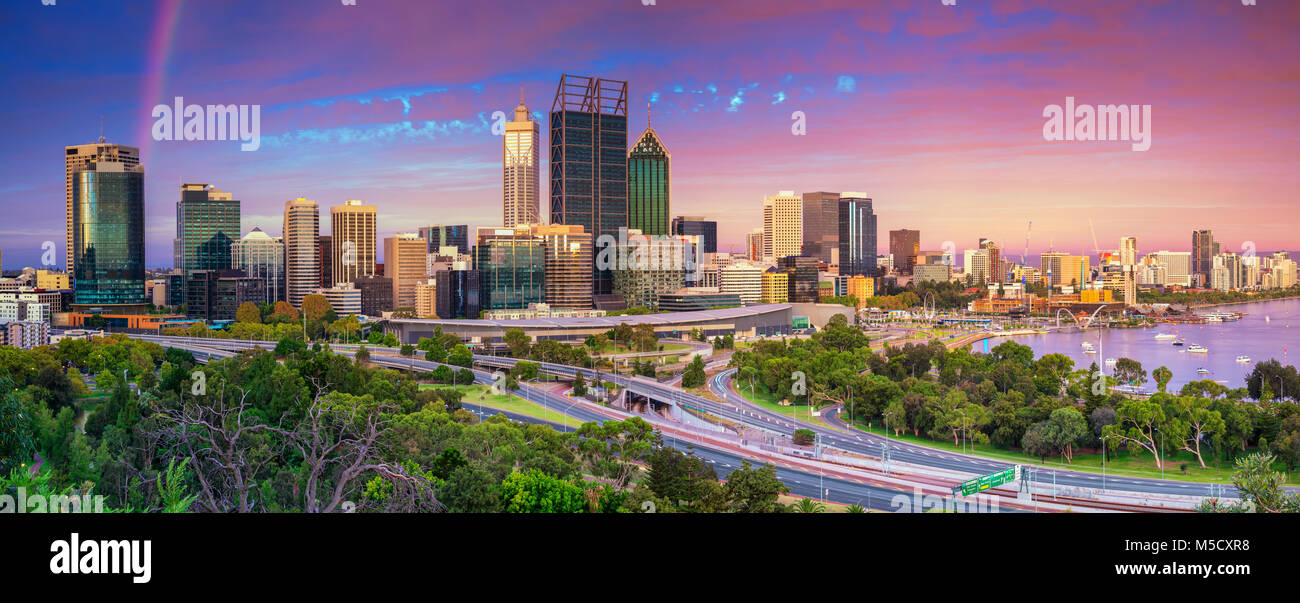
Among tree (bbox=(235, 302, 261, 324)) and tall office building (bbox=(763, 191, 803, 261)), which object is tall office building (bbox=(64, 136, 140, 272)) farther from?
tall office building (bbox=(763, 191, 803, 261))

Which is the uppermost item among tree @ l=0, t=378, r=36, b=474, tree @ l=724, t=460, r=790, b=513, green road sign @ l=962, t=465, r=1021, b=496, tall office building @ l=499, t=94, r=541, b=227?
tall office building @ l=499, t=94, r=541, b=227

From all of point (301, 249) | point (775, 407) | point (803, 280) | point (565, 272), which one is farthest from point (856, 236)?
point (775, 407)

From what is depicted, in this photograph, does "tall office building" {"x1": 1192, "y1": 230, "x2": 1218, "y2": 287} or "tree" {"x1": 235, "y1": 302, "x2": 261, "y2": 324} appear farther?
"tree" {"x1": 235, "y1": 302, "x2": 261, "y2": 324}

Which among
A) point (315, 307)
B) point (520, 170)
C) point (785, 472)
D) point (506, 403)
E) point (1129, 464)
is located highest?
point (520, 170)

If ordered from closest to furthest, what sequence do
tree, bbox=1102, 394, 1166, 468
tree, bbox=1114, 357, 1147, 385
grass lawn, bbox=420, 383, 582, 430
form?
tree, bbox=1102, 394, 1166, 468 → grass lawn, bbox=420, 383, 582, 430 → tree, bbox=1114, 357, 1147, 385

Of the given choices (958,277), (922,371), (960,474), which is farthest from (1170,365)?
(958,277)

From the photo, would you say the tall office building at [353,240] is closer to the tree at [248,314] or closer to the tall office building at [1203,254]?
the tree at [248,314]

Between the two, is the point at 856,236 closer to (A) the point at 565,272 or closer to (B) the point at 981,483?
(A) the point at 565,272

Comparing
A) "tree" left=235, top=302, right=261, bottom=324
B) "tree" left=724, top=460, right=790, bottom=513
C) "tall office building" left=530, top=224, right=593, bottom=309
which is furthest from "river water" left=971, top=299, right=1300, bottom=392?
"tree" left=235, top=302, right=261, bottom=324
